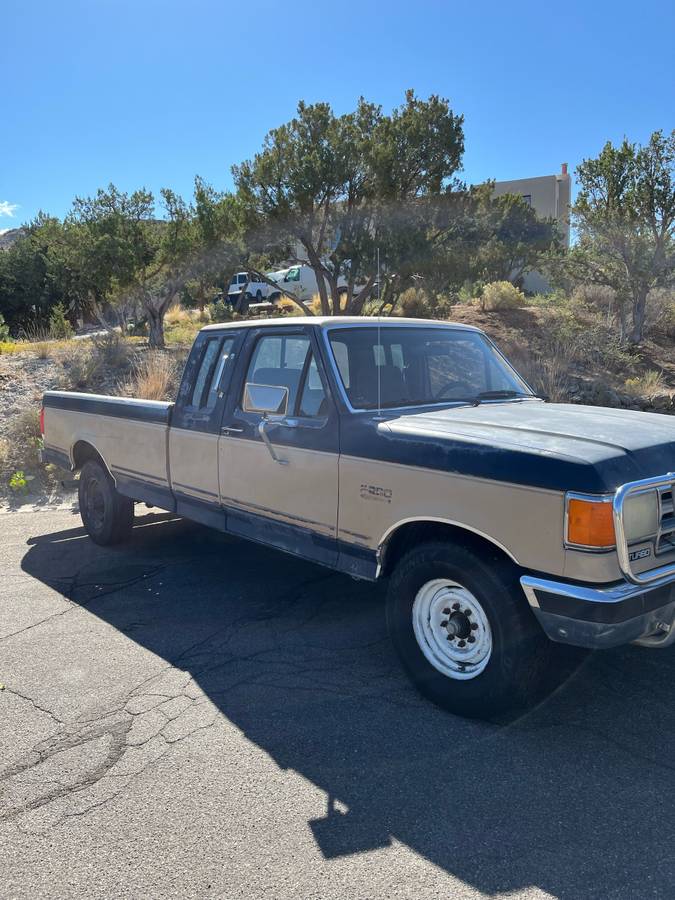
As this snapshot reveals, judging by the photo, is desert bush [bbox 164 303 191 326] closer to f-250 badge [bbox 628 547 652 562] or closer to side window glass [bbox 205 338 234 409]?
side window glass [bbox 205 338 234 409]

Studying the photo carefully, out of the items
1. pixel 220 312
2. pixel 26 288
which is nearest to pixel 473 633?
pixel 220 312

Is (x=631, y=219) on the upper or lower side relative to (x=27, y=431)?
upper

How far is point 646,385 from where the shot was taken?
43.8 ft

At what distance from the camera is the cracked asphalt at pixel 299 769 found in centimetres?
262

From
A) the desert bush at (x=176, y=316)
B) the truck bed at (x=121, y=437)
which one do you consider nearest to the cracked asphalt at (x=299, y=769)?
the truck bed at (x=121, y=437)

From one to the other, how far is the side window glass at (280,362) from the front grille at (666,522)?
7.14 ft

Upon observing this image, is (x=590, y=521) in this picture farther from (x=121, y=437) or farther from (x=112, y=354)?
(x=112, y=354)

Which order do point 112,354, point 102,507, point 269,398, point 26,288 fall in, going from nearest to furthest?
1. point 269,398
2. point 102,507
3. point 112,354
4. point 26,288

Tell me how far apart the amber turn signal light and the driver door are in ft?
4.72

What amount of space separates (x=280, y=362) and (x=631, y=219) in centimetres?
1372

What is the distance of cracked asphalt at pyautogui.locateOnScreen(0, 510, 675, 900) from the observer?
2.62 meters

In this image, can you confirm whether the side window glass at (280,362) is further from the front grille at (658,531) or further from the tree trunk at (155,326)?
the tree trunk at (155,326)

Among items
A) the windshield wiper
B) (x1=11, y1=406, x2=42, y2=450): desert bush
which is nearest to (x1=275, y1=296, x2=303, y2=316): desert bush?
(x1=11, y1=406, x2=42, y2=450): desert bush

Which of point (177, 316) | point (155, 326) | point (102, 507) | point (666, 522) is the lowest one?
point (102, 507)
